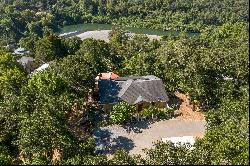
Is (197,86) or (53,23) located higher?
(197,86)

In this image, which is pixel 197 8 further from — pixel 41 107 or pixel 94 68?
pixel 41 107

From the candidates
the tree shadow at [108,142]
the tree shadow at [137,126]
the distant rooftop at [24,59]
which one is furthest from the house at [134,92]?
the distant rooftop at [24,59]

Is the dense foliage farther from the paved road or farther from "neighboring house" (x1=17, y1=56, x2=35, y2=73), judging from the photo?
"neighboring house" (x1=17, y1=56, x2=35, y2=73)

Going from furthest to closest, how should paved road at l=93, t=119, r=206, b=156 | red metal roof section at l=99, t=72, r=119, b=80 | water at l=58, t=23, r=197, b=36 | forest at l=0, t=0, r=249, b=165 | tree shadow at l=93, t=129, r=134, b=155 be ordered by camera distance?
water at l=58, t=23, r=197, b=36 → red metal roof section at l=99, t=72, r=119, b=80 → paved road at l=93, t=119, r=206, b=156 → tree shadow at l=93, t=129, r=134, b=155 → forest at l=0, t=0, r=249, b=165

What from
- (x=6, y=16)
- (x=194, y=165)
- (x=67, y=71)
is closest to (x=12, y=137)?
(x=67, y=71)

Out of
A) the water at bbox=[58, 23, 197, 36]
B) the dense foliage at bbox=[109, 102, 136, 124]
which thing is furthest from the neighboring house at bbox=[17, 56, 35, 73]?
the water at bbox=[58, 23, 197, 36]

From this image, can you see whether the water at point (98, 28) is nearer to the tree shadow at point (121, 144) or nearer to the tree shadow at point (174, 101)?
the tree shadow at point (174, 101)
